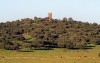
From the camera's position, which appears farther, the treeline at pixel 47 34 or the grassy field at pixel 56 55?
the treeline at pixel 47 34

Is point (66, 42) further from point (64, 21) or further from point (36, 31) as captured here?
point (64, 21)

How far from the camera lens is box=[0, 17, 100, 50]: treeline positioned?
82875 millimetres

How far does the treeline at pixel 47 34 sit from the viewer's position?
82.9 meters

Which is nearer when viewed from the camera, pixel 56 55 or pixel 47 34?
pixel 56 55

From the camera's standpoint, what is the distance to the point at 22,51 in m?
74.6

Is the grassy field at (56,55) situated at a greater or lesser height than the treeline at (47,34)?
lesser

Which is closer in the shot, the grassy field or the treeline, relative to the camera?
the grassy field

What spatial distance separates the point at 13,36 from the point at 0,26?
89.5ft

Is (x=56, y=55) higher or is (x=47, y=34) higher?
(x=47, y=34)

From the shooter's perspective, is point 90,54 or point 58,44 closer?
point 90,54

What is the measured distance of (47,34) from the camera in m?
99.8

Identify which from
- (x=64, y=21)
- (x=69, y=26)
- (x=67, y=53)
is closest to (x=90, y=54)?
(x=67, y=53)

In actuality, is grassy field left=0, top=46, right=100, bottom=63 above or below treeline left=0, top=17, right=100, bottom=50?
below

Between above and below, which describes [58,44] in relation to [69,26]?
below
